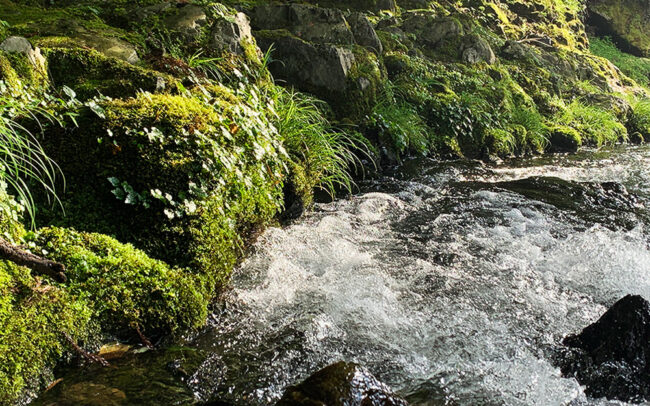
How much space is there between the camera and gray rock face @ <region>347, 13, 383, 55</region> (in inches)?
331

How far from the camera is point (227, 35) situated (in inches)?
216

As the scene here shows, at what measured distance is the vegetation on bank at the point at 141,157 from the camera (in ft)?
7.78

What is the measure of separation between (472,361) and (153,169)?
2.33 metres

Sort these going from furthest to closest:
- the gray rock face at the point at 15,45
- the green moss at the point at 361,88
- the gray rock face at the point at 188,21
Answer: the green moss at the point at 361,88 → the gray rock face at the point at 188,21 → the gray rock face at the point at 15,45

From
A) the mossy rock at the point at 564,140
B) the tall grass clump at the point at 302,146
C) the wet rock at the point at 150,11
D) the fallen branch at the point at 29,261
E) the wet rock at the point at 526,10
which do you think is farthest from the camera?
the wet rock at the point at 526,10

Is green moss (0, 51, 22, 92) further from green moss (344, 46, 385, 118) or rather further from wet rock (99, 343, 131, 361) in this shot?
green moss (344, 46, 385, 118)

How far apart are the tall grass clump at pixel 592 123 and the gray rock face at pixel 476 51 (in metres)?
2.16

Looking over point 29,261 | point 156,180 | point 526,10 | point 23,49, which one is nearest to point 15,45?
point 23,49

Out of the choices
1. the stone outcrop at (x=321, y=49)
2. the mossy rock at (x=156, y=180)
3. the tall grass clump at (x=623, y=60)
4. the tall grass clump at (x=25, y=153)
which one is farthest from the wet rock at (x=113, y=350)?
the tall grass clump at (x=623, y=60)

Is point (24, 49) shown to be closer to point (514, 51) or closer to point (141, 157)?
point (141, 157)

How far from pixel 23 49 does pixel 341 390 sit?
3.54 metres

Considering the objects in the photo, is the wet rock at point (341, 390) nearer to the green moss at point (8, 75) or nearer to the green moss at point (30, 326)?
the green moss at point (30, 326)

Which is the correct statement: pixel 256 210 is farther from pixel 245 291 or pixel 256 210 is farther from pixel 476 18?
pixel 476 18

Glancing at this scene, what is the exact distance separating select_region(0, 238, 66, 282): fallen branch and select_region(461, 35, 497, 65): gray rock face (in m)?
10.2
